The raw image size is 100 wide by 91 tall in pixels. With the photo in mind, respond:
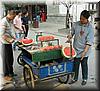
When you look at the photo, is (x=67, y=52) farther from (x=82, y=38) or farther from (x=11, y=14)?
(x=11, y=14)

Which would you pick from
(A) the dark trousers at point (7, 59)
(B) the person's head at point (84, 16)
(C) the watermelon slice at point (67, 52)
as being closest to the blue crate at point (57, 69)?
(C) the watermelon slice at point (67, 52)

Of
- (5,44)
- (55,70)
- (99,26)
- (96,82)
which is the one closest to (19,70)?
(5,44)

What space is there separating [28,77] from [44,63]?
28 cm

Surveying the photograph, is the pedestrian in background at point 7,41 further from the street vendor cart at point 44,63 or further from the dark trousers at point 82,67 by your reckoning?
the dark trousers at point 82,67

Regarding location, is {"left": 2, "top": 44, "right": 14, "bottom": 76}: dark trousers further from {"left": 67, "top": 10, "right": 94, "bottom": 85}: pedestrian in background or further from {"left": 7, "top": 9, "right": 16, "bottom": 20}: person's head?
{"left": 67, "top": 10, "right": 94, "bottom": 85}: pedestrian in background

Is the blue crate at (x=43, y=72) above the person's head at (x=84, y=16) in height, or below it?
below

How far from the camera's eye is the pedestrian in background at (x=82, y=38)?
99.2 inches

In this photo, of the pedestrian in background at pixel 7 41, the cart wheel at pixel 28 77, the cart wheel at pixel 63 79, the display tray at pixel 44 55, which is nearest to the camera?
the display tray at pixel 44 55

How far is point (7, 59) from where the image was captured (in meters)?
2.88

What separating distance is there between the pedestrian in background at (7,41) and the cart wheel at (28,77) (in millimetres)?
265

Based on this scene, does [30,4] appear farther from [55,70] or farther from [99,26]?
[99,26]

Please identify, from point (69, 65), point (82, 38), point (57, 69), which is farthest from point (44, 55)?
point (82, 38)

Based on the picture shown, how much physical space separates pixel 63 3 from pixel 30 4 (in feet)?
1.32

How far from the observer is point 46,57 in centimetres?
248
